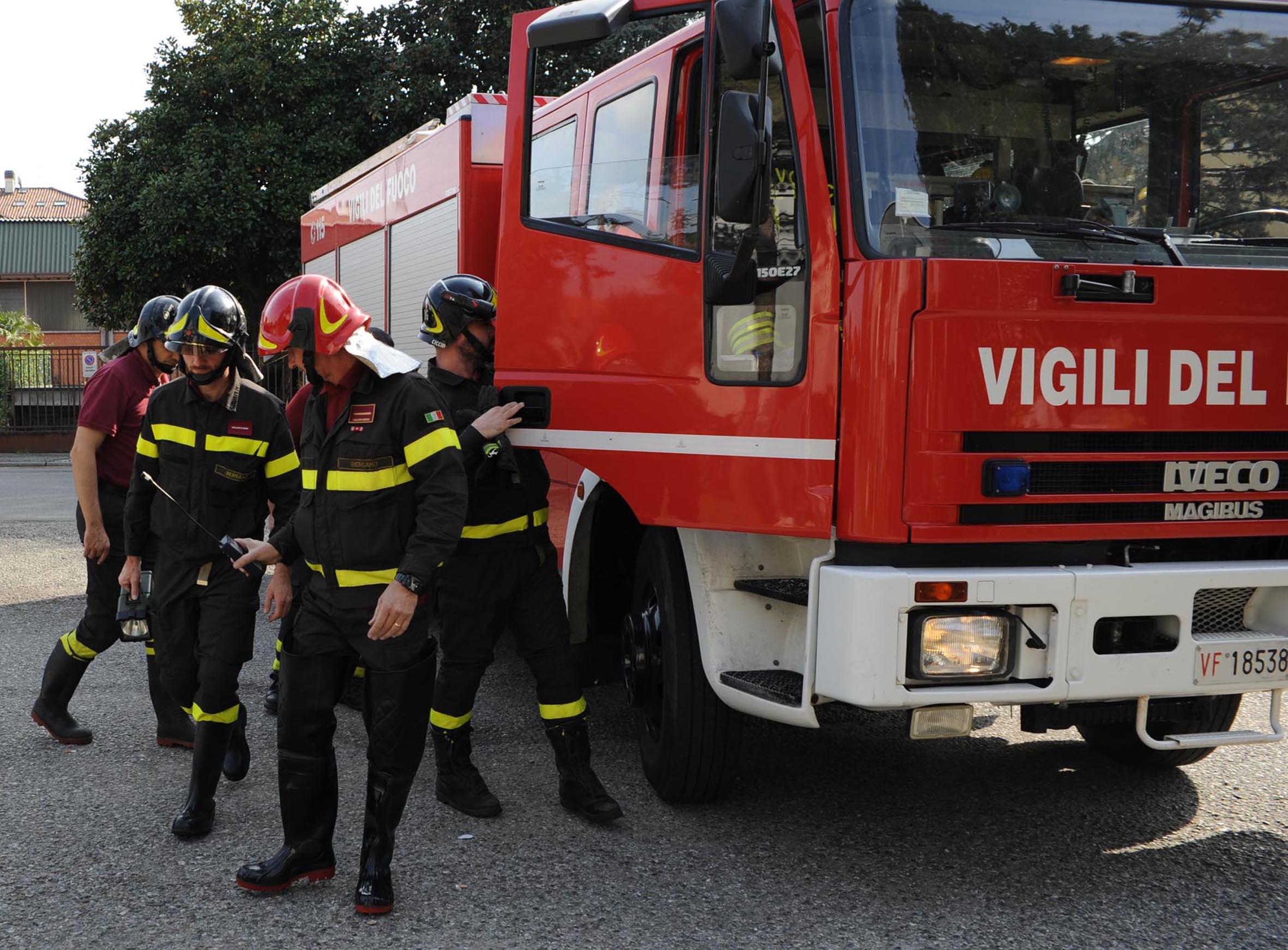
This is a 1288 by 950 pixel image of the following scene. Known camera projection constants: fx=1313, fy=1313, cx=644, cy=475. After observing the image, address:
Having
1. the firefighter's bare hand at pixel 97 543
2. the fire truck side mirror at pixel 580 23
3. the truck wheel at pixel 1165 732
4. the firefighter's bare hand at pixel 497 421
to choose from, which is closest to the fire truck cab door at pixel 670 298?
the fire truck side mirror at pixel 580 23

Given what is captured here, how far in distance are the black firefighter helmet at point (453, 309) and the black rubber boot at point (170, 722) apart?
→ 185cm

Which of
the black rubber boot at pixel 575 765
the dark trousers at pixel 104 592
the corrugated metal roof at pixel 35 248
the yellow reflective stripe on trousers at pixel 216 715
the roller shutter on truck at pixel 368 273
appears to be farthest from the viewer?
the corrugated metal roof at pixel 35 248

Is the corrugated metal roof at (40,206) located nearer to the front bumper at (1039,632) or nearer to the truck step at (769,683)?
the truck step at (769,683)

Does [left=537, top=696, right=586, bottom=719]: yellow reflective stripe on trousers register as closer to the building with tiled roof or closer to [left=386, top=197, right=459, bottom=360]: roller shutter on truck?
[left=386, top=197, right=459, bottom=360]: roller shutter on truck

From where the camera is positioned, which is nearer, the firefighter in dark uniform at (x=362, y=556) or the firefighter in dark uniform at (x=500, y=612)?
the firefighter in dark uniform at (x=362, y=556)

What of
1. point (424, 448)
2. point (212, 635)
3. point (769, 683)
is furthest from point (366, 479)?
point (769, 683)

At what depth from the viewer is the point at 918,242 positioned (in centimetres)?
370

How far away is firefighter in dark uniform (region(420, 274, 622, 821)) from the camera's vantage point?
4.55m

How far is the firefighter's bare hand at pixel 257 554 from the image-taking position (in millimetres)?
4211

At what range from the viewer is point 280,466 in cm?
472

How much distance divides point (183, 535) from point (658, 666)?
1.72m

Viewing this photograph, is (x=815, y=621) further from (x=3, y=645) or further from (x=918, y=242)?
(x=3, y=645)

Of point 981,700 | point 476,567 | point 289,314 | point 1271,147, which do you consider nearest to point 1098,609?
point 981,700

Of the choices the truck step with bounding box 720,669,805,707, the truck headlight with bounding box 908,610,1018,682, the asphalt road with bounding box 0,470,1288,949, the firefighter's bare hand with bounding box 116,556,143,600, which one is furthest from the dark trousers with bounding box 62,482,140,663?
the truck headlight with bounding box 908,610,1018,682
